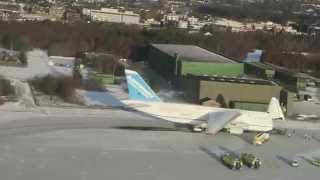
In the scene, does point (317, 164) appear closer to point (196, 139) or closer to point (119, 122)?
point (196, 139)

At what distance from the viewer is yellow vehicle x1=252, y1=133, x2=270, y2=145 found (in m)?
19.3

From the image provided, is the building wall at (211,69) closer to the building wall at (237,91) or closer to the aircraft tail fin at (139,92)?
the building wall at (237,91)

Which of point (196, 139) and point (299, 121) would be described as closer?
point (196, 139)

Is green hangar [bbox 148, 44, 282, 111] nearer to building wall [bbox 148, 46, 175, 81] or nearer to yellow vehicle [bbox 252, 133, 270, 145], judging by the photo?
building wall [bbox 148, 46, 175, 81]

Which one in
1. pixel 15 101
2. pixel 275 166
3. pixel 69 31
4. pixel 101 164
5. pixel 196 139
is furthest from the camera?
pixel 69 31

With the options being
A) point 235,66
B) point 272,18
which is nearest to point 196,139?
point 235,66

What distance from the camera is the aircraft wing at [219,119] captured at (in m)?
20.0

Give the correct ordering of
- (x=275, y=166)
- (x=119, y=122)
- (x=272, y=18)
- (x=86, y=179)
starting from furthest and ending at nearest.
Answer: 1. (x=272, y=18)
2. (x=119, y=122)
3. (x=275, y=166)
4. (x=86, y=179)

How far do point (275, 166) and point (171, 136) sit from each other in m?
3.97

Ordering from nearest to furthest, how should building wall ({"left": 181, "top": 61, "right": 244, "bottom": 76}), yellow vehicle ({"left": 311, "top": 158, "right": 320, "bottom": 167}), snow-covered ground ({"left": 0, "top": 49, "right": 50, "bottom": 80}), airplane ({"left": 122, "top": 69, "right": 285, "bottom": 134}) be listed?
yellow vehicle ({"left": 311, "top": 158, "right": 320, "bottom": 167})
airplane ({"left": 122, "top": 69, "right": 285, "bottom": 134})
snow-covered ground ({"left": 0, "top": 49, "right": 50, "bottom": 80})
building wall ({"left": 181, "top": 61, "right": 244, "bottom": 76})

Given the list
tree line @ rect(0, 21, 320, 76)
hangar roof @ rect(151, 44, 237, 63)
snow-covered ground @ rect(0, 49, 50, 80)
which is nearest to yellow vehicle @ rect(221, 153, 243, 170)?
hangar roof @ rect(151, 44, 237, 63)

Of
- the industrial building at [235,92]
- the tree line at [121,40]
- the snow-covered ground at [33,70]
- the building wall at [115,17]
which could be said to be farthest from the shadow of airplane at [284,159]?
the building wall at [115,17]

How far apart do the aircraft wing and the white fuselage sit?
0.54 feet

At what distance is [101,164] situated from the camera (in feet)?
50.8
